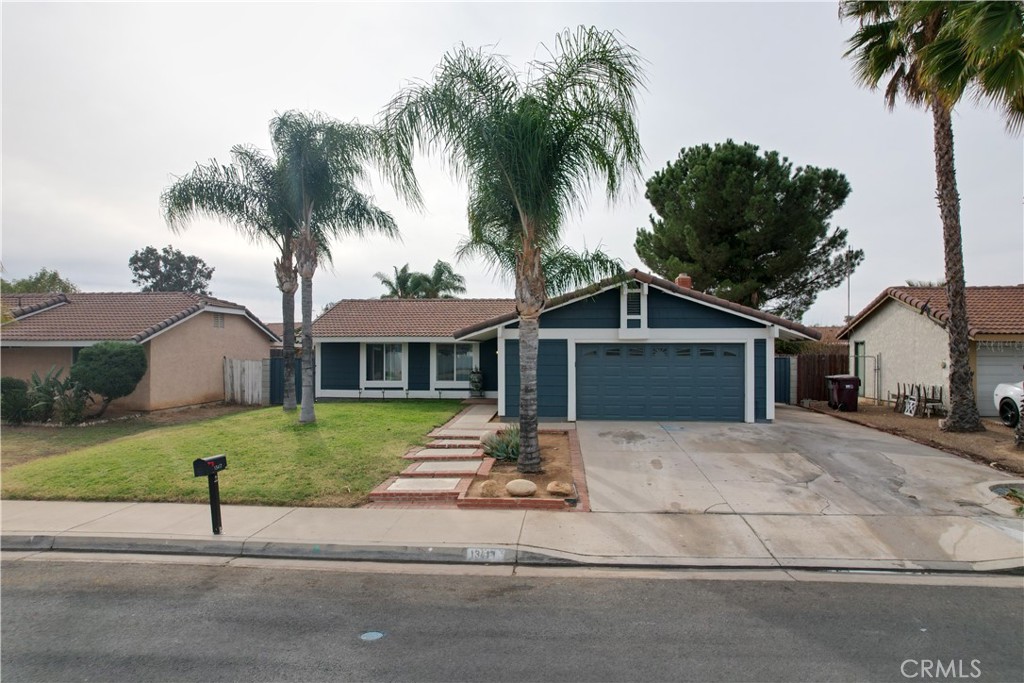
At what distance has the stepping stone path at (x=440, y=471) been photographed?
8.15m

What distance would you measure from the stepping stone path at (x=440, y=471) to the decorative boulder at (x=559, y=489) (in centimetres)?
130

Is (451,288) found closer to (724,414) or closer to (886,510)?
(724,414)

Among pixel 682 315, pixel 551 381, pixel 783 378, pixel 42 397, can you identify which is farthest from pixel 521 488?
pixel 783 378

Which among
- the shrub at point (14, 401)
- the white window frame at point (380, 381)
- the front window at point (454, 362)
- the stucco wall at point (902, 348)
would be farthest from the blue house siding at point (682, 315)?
the shrub at point (14, 401)

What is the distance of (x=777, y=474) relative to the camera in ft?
30.9

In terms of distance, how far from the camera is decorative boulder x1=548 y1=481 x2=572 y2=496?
814cm

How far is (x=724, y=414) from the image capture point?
14.6 m

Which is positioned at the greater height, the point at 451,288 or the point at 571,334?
the point at 451,288

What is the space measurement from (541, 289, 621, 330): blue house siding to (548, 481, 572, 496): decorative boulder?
23.1 ft

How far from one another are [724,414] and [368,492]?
9.87 m

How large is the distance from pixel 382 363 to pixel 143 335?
7691 mm

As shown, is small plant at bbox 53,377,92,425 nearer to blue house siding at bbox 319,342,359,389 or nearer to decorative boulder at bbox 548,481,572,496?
blue house siding at bbox 319,342,359,389

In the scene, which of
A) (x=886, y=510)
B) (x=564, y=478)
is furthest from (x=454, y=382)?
(x=886, y=510)

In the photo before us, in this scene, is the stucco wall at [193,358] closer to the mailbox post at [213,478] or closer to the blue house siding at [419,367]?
the blue house siding at [419,367]
